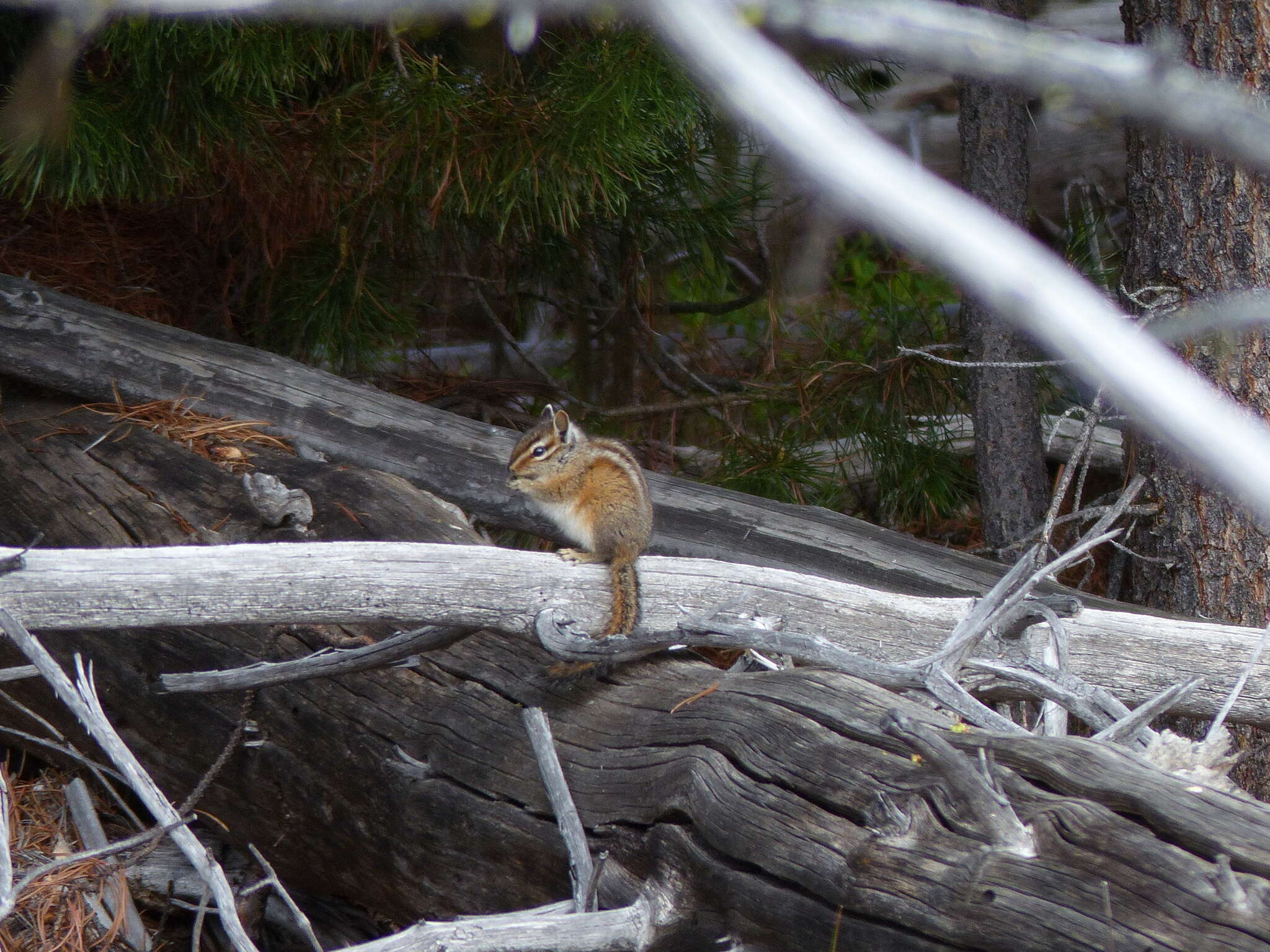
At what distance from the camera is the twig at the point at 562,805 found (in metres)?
2.20

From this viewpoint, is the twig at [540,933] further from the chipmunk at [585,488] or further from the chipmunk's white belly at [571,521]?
the chipmunk's white belly at [571,521]

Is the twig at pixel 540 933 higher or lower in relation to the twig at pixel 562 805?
lower

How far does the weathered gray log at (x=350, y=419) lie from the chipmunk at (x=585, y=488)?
13.8 inches

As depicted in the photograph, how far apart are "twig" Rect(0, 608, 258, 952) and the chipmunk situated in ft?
3.68

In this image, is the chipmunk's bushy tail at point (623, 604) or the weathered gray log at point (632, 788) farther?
the chipmunk's bushy tail at point (623, 604)

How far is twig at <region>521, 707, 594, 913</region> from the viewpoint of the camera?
2199mm

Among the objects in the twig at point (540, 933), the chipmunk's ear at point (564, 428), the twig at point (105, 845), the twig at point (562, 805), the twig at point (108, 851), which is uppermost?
the chipmunk's ear at point (564, 428)

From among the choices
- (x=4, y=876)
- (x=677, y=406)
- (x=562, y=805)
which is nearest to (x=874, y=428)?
(x=677, y=406)

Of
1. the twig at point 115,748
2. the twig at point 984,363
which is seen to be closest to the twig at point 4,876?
the twig at point 115,748

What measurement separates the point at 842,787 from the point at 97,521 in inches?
99.7

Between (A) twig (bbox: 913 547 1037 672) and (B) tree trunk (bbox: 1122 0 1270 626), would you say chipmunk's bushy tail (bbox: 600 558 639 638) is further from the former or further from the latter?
(B) tree trunk (bbox: 1122 0 1270 626)

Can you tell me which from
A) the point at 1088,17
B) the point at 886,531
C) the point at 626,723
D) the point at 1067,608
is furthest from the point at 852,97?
the point at 626,723

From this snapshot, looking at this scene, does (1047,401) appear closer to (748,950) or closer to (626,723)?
(626,723)

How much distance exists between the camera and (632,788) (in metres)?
2.46
